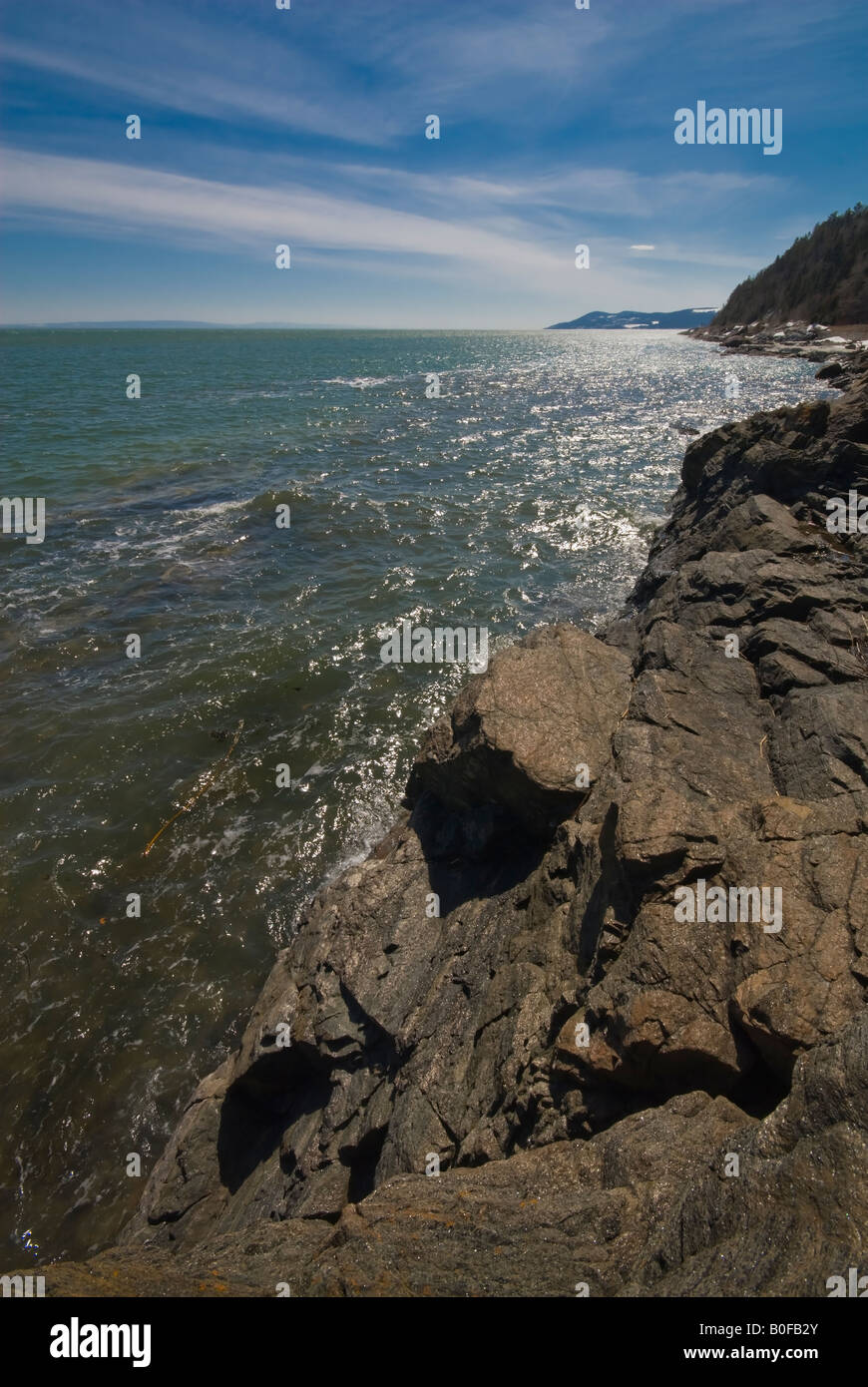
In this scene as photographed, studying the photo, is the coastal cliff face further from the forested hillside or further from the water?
the forested hillside

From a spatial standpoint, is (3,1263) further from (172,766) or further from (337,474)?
(337,474)

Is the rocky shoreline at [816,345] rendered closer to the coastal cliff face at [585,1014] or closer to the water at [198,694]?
the water at [198,694]

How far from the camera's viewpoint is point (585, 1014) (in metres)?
5.64

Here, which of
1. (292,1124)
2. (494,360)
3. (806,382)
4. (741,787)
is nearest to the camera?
(741,787)

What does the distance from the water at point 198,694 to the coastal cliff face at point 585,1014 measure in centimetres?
181

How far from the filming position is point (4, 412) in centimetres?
5312

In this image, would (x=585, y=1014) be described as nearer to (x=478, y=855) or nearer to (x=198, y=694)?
(x=478, y=855)

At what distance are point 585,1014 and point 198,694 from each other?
13806 mm

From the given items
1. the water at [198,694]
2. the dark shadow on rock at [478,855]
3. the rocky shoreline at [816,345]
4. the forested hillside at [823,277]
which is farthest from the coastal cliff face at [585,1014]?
the forested hillside at [823,277]

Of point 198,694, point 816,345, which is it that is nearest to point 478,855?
point 198,694

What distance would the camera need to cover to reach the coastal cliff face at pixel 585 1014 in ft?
13.0

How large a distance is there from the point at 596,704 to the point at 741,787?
2624 millimetres

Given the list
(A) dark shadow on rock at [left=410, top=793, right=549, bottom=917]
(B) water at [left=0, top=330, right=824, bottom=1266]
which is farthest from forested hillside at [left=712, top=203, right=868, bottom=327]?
(A) dark shadow on rock at [left=410, top=793, right=549, bottom=917]

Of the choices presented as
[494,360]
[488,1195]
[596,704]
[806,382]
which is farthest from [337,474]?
[494,360]
